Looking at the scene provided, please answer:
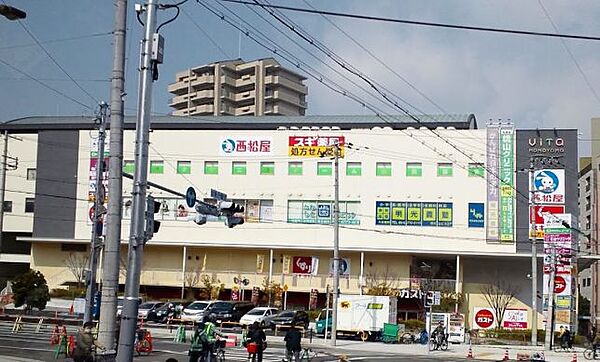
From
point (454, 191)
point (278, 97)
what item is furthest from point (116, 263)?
point (278, 97)

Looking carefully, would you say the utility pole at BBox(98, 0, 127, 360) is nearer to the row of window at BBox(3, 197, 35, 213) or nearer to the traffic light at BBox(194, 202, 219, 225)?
the traffic light at BBox(194, 202, 219, 225)

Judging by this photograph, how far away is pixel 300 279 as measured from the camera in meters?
72.4

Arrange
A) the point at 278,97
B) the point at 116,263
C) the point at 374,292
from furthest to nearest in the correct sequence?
the point at 278,97 → the point at 374,292 → the point at 116,263

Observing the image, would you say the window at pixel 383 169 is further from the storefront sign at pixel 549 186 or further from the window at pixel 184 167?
the window at pixel 184 167

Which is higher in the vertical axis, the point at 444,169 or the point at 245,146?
the point at 245,146

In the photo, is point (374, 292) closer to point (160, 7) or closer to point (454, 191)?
point (454, 191)

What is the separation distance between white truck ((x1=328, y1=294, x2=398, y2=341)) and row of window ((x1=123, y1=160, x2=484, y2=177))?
74.9 feet

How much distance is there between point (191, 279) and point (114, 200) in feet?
192

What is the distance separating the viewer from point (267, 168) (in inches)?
2886

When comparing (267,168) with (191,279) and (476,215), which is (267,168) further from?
(476,215)

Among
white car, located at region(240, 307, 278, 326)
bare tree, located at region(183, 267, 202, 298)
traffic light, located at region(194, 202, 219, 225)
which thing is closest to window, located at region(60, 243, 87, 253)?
bare tree, located at region(183, 267, 202, 298)

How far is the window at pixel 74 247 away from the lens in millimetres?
78750

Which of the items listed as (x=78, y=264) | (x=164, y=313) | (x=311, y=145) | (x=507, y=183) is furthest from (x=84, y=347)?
(x=78, y=264)

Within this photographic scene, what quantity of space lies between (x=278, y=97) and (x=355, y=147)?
51406mm
